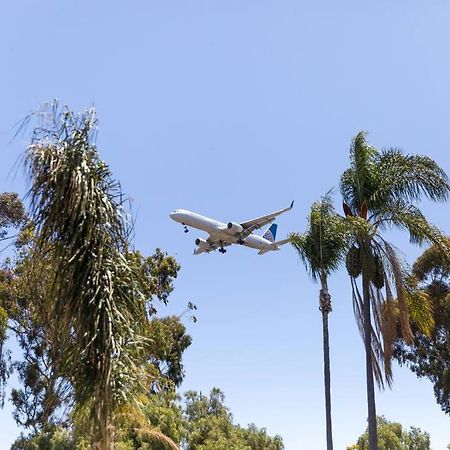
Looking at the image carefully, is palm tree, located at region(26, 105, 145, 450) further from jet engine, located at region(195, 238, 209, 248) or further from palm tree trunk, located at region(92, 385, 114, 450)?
jet engine, located at region(195, 238, 209, 248)

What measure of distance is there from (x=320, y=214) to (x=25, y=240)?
15.1 meters

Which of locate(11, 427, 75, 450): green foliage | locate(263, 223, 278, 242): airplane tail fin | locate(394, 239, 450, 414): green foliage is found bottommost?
locate(11, 427, 75, 450): green foliage

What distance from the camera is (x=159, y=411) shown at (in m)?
25.2

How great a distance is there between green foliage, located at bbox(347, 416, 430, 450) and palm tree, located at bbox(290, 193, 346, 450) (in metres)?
25.8

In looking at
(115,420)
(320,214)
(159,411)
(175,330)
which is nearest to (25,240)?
(159,411)

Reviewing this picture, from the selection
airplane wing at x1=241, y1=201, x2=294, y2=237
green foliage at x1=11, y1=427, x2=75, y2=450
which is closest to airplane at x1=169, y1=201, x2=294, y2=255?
airplane wing at x1=241, y1=201, x2=294, y2=237

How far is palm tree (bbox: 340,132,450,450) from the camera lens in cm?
1747

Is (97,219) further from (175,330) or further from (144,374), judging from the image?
(175,330)

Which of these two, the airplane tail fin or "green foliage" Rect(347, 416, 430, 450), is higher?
the airplane tail fin

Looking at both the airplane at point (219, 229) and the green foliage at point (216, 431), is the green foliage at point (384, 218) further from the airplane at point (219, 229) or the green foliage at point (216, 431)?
the airplane at point (219, 229)

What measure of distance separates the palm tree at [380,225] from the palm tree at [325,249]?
0.42 m

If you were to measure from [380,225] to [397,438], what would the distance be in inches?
1099

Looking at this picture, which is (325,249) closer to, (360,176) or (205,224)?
(360,176)

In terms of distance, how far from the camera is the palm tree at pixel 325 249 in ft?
60.1
